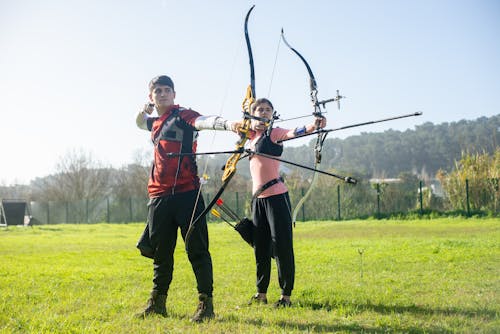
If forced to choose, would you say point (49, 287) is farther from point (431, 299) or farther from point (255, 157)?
point (431, 299)

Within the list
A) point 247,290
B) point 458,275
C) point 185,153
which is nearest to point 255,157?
point 185,153

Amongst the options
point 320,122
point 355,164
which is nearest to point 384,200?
point 320,122

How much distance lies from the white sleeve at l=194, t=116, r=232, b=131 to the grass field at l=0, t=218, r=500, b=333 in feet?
5.35

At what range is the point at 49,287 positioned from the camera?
6469 millimetres

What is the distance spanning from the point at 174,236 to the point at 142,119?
4.16 feet

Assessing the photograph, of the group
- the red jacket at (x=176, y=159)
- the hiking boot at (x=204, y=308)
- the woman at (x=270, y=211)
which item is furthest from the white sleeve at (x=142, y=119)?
the hiking boot at (x=204, y=308)

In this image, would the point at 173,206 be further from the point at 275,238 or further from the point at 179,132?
the point at 275,238

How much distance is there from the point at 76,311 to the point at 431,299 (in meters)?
3.52

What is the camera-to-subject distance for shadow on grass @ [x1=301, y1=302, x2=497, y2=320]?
440cm

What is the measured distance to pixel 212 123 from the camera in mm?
4355

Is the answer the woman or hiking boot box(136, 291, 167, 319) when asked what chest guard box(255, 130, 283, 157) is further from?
hiking boot box(136, 291, 167, 319)

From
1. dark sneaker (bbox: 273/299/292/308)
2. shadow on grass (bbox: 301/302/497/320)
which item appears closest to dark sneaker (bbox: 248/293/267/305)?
dark sneaker (bbox: 273/299/292/308)

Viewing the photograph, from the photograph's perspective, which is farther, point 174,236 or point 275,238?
point 275,238

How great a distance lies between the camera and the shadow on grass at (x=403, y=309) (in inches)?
173
